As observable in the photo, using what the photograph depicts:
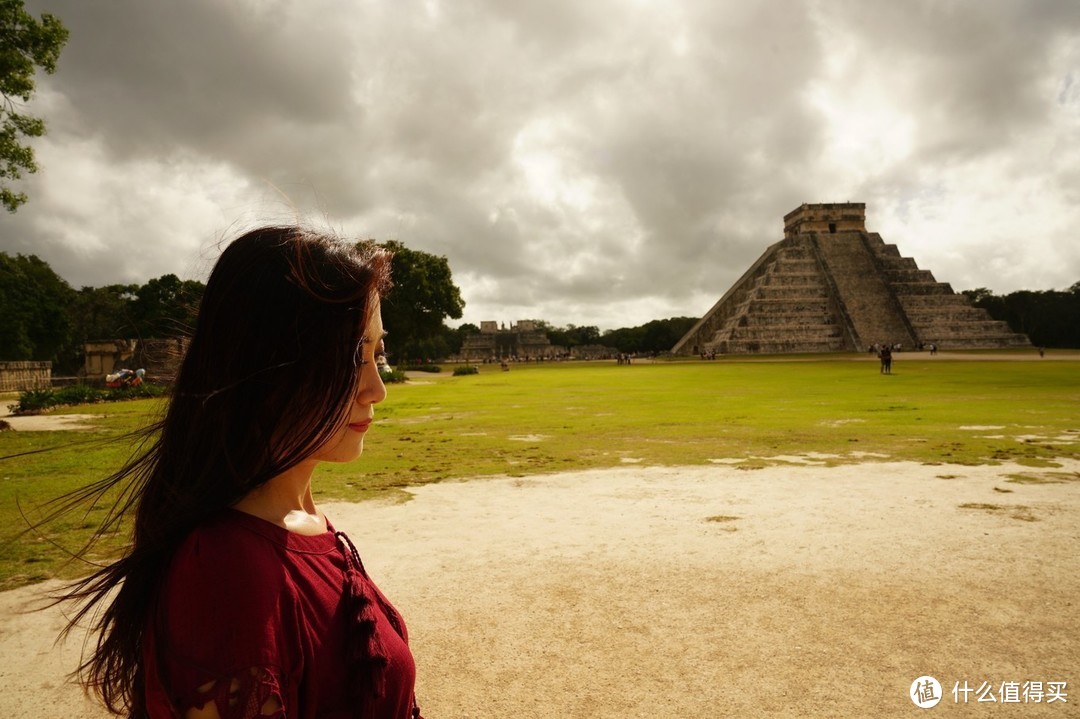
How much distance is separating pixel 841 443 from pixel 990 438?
2.18 m

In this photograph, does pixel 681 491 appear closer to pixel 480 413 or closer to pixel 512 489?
pixel 512 489

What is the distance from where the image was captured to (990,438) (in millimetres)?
9219

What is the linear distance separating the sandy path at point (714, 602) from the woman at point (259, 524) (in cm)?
170

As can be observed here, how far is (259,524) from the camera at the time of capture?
42.3 inches

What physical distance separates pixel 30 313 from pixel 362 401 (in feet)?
170

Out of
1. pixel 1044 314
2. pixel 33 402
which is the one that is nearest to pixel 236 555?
pixel 33 402

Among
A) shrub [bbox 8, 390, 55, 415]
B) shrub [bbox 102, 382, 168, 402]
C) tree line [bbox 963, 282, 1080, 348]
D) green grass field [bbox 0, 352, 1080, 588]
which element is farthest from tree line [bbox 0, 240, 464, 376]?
tree line [bbox 963, 282, 1080, 348]

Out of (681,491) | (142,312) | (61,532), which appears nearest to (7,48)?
(61,532)

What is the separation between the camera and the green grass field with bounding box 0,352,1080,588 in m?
6.71

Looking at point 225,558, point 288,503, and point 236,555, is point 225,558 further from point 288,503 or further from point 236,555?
point 288,503

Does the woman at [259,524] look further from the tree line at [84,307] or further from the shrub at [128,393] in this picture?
the tree line at [84,307]

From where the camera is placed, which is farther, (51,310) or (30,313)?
(51,310)

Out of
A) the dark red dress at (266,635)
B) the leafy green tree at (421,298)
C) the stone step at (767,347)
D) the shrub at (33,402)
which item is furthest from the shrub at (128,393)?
the stone step at (767,347)

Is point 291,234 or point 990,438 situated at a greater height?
point 291,234
